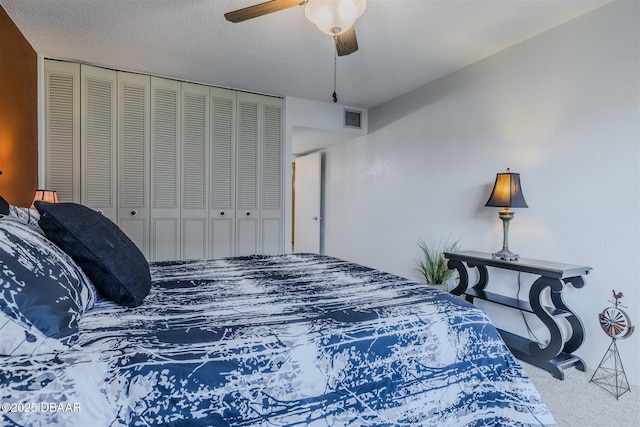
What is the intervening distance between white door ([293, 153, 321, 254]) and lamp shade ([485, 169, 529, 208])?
325 centimetres

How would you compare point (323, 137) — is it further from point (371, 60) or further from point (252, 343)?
point (252, 343)

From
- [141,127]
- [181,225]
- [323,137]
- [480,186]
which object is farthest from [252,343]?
[323,137]

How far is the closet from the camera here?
10.7ft

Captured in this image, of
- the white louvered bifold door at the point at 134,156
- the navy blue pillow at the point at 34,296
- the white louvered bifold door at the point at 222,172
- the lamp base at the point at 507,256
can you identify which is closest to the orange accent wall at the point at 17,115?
the white louvered bifold door at the point at 134,156

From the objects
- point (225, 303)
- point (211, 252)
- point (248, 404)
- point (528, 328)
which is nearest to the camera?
point (248, 404)

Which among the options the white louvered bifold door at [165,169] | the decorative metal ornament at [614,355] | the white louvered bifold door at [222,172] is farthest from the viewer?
the white louvered bifold door at [222,172]

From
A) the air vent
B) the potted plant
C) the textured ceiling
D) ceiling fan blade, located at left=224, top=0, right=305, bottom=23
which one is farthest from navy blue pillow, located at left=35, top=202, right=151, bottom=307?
the air vent

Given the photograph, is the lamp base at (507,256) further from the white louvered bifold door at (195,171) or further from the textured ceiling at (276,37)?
the white louvered bifold door at (195,171)

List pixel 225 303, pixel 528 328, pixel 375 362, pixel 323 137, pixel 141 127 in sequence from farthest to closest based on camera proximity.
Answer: pixel 323 137, pixel 141 127, pixel 528 328, pixel 225 303, pixel 375 362

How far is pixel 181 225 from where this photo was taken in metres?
3.70

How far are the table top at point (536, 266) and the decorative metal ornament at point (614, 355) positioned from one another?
238mm

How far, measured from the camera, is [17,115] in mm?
2555

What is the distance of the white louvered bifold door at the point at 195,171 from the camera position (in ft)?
12.1

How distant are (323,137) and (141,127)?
2.36 metres
